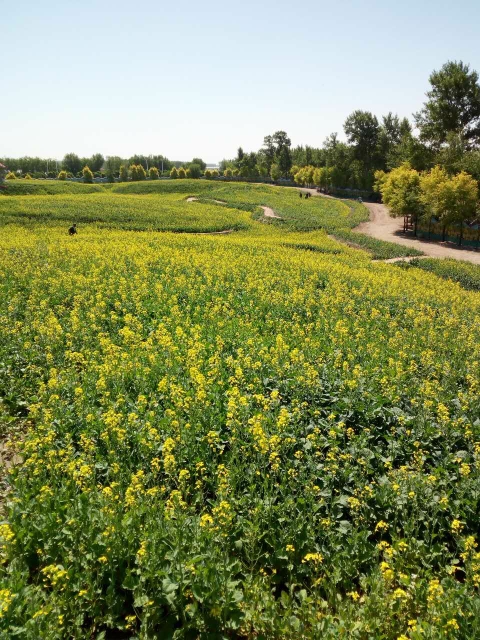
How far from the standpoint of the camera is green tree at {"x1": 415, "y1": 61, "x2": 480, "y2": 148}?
56.3 m

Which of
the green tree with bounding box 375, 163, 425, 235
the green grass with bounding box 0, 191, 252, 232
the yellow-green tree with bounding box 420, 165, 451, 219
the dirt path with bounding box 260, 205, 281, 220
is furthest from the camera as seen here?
the dirt path with bounding box 260, 205, 281, 220

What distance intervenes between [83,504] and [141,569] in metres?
1.38

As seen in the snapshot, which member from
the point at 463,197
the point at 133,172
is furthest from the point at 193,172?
the point at 463,197

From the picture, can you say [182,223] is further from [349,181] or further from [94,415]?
[349,181]

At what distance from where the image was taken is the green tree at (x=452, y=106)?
56312mm

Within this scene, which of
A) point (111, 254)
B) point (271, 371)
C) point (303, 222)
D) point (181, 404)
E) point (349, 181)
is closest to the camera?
point (181, 404)

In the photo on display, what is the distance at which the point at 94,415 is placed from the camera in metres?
8.66

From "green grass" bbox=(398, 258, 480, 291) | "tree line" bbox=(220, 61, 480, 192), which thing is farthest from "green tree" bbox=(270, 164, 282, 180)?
"green grass" bbox=(398, 258, 480, 291)

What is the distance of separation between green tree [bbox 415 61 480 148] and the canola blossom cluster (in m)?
53.3

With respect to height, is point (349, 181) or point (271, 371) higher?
point (349, 181)

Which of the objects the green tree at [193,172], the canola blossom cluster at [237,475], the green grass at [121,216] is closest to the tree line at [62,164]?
the green tree at [193,172]

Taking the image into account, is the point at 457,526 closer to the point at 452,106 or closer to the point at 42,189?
the point at 452,106

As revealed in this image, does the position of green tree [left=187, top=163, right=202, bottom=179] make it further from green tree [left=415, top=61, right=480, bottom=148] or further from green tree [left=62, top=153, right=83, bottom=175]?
green tree [left=415, top=61, right=480, bottom=148]

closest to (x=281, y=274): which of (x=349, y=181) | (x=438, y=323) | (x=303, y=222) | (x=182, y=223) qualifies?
(x=438, y=323)
